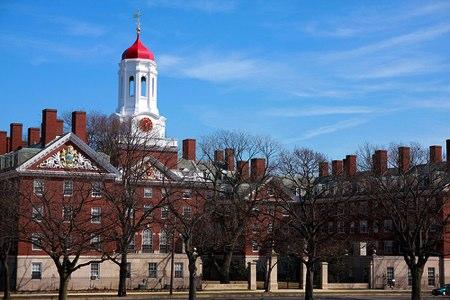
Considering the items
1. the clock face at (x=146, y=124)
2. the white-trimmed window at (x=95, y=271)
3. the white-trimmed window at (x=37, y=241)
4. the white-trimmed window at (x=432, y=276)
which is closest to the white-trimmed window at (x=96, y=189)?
the white-trimmed window at (x=95, y=271)

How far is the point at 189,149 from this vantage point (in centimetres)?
9669

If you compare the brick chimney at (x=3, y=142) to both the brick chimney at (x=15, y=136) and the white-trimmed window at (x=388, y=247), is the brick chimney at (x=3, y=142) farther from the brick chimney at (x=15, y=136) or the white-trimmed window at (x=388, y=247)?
the white-trimmed window at (x=388, y=247)

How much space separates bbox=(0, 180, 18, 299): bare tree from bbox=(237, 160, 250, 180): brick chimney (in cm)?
2434

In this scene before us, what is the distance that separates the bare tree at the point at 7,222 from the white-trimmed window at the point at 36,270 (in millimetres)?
8727

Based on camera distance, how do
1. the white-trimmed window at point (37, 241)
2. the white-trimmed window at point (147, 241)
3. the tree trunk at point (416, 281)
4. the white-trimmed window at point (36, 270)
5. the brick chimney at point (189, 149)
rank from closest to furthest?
the white-trimmed window at point (37, 241) < the tree trunk at point (416, 281) < the white-trimmed window at point (36, 270) < the white-trimmed window at point (147, 241) < the brick chimney at point (189, 149)

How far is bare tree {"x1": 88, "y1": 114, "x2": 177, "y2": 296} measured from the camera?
2314 inches

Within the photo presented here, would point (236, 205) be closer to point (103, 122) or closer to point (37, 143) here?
point (37, 143)

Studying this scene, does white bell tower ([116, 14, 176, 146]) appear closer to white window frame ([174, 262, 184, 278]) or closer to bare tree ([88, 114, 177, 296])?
bare tree ([88, 114, 177, 296])

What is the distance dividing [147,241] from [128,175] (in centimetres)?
1457

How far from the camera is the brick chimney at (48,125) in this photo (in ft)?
241

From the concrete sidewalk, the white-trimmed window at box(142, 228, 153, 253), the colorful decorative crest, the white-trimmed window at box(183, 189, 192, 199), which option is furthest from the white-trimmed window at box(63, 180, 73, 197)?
the white-trimmed window at box(142, 228, 153, 253)

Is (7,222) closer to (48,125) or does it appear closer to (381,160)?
(48,125)

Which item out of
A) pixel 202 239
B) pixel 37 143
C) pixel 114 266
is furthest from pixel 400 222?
pixel 37 143

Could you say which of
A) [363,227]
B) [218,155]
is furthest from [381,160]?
[218,155]
